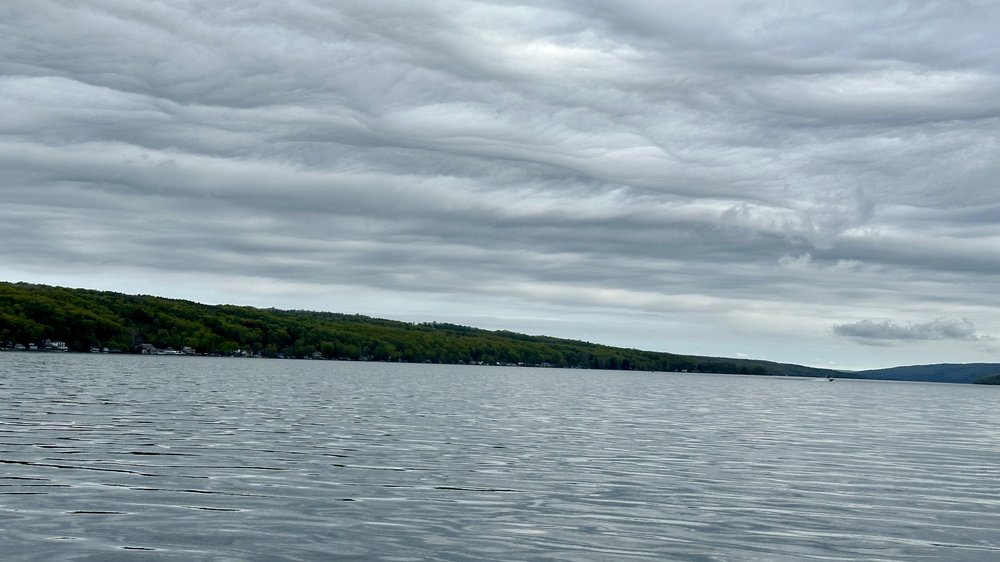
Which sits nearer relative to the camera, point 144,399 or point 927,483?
point 927,483

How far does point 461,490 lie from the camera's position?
3378cm

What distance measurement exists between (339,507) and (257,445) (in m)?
17.4

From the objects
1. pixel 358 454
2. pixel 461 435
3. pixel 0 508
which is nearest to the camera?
pixel 0 508

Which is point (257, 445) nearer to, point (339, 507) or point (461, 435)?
point (461, 435)

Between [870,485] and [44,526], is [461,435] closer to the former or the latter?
[870,485]

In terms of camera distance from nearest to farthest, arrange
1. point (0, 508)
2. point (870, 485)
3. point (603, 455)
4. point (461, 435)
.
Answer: point (0, 508), point (870, 485), point (603, 455), point (461, 435)

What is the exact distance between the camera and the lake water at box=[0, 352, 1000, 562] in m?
24.8

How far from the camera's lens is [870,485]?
4038cm


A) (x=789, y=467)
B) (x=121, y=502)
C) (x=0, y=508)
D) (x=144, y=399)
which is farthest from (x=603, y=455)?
(x=144, y=399)

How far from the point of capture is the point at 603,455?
4734cm

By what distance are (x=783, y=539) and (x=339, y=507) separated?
503 inches

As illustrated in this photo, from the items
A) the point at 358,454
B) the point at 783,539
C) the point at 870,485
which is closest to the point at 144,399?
the point at 358,454

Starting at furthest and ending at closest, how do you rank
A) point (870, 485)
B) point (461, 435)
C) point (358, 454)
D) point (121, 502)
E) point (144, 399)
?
point (144, 399)
point (461, 435)
point (358, 454)
point (870, 485)
point (121, 502)

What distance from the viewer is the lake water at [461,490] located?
24.8m
